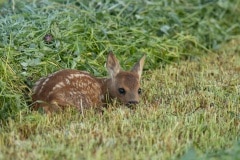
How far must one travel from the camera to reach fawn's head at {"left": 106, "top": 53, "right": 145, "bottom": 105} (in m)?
9.38

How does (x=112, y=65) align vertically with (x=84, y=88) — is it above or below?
above

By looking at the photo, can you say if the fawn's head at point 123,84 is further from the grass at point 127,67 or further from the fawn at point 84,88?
the grass at point 127,67

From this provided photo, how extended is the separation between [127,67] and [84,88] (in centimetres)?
166

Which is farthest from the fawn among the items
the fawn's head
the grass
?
the grass

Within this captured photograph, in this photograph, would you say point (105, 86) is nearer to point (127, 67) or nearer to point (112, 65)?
point (112, 65)

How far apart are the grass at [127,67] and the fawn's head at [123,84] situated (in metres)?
0.18

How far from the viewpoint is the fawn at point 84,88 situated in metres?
8.84

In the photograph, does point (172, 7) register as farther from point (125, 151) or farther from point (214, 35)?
point (125, 151)

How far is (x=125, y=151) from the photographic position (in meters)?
7.15

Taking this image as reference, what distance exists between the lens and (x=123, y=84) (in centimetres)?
948

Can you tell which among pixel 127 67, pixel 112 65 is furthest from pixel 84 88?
pixel 127 67

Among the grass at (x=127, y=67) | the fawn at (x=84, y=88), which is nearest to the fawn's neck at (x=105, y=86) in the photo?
the fawn at (x=84, y=88)

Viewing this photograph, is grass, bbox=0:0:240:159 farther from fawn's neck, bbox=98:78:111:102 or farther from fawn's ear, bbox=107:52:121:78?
fawn's ear, bbox=107:52:121:78

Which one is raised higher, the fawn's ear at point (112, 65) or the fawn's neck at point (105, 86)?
the fawn's ear at point (112, 65)
